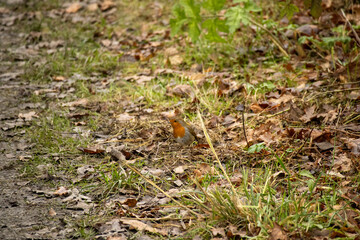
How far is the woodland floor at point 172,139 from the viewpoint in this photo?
2422mm

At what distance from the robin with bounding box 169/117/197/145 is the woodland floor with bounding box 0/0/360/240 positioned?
97mm

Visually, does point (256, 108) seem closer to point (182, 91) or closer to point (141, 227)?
point (182, 91)

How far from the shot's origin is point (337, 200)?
2488mm

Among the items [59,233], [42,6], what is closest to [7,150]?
[59,233]

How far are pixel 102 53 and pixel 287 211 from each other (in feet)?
14.1

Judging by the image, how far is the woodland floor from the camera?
242 cm

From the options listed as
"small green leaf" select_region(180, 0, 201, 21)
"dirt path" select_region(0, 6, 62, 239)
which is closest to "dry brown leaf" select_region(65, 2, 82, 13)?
"dirt path" select_region(0, 6, 62, 239)

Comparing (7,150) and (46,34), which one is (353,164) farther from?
(46,34)

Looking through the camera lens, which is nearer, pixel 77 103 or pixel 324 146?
pixel 324 146

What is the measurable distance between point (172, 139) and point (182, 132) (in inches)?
10.0

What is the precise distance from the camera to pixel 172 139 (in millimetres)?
3652

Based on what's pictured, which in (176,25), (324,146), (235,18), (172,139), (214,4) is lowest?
(172,139)

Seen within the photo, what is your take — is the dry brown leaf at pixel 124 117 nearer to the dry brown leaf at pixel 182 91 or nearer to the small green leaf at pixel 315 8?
the dry brown leaf at pixel 182 91

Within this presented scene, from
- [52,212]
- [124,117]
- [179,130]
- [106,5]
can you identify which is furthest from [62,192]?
[106,5]
